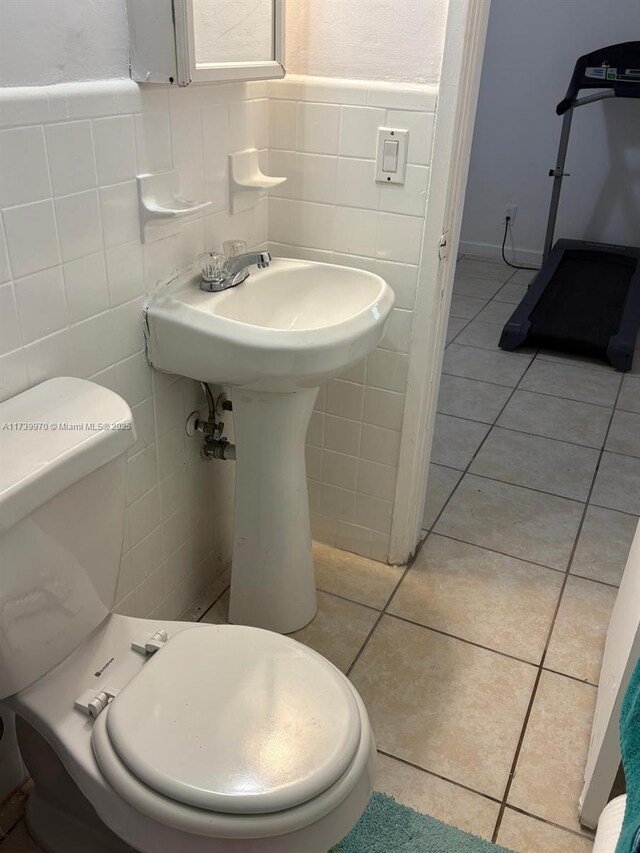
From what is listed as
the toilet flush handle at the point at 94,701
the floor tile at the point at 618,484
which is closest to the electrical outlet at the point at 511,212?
the floor tile at the point at 618,484

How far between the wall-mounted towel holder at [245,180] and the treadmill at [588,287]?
1.94m

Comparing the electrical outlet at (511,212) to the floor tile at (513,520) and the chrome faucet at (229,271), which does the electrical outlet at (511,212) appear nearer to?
the floor tile at (513,520)

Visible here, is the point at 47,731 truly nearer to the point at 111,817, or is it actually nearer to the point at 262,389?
the point at 111,817

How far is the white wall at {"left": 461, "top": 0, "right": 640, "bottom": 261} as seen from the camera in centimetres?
391

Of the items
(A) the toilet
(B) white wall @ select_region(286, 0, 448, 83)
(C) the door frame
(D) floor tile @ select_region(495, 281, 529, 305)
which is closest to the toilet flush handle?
(A) the toilet

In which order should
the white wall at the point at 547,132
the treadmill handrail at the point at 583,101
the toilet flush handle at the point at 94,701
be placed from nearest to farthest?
the toilet flush handle at the point at 94,701
the treadmill handrail at the point at 583,101
the white wall at the point at 547,132

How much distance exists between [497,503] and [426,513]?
0.77ft

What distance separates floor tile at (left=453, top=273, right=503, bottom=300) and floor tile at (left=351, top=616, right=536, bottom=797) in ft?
8.52

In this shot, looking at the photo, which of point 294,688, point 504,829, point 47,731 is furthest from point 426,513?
point 47,731

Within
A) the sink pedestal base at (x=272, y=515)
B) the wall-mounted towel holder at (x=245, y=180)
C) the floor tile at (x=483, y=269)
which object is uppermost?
the wall-mounted towel holder at (x=245, y=180)

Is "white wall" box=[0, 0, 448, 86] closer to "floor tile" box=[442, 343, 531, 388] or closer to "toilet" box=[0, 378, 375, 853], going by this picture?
"toilet" box=[0, 378, 375, 853]

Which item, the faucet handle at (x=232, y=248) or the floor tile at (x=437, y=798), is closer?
the floor tile at (x=437, y=798)

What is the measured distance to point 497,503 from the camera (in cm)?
226

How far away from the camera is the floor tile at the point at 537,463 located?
92.9 inches
